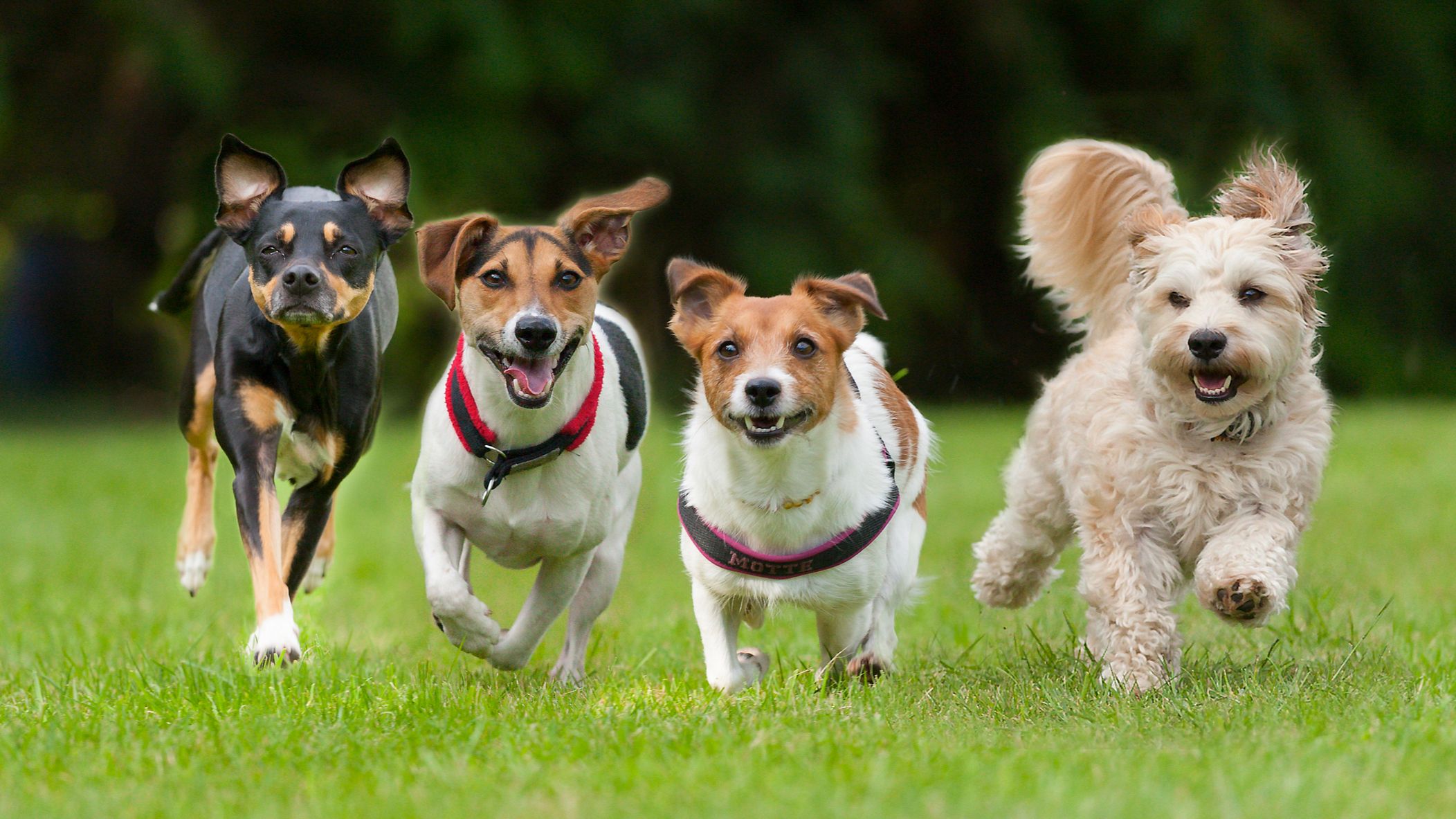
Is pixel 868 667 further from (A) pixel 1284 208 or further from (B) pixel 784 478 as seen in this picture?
(A) pixel 1284 208

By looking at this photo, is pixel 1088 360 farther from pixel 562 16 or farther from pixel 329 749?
pixel 562 16

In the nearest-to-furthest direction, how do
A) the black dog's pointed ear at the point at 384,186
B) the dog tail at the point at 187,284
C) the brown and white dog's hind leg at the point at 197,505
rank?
the black dog's pointed ear at the point at 384,186 < the brown and white dog's hind leg at the point at 197,505 < the dog tail at the point at 187,284

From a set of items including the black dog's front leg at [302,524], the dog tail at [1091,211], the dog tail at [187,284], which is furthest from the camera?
the dog tail at [187,284]

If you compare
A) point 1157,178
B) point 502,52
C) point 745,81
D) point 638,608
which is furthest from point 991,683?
point 745,81

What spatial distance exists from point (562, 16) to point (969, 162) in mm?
5615

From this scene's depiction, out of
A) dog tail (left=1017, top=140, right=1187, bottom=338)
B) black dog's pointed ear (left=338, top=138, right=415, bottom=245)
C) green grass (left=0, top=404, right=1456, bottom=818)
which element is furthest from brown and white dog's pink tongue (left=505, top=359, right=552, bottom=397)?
dog tail (left=1017, top=140, right=1187, bottom=338)

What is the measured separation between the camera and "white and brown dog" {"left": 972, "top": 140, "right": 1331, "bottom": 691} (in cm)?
508

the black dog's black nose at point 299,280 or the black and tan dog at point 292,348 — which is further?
the black and tan dog at point 292,348

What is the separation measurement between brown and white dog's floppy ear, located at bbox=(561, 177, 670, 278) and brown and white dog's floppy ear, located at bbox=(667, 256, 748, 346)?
258 millimetres

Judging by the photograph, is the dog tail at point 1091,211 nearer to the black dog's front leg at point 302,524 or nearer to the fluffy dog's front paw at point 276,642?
the black dog's front leg at point 302,524

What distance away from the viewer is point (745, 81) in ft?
63.3

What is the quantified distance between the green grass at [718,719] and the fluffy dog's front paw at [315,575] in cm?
17

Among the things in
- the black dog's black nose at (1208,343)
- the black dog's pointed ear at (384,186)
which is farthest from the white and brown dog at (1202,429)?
the black dog's pointed ear at (384,186)

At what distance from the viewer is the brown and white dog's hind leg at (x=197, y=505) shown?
19.6 feet
